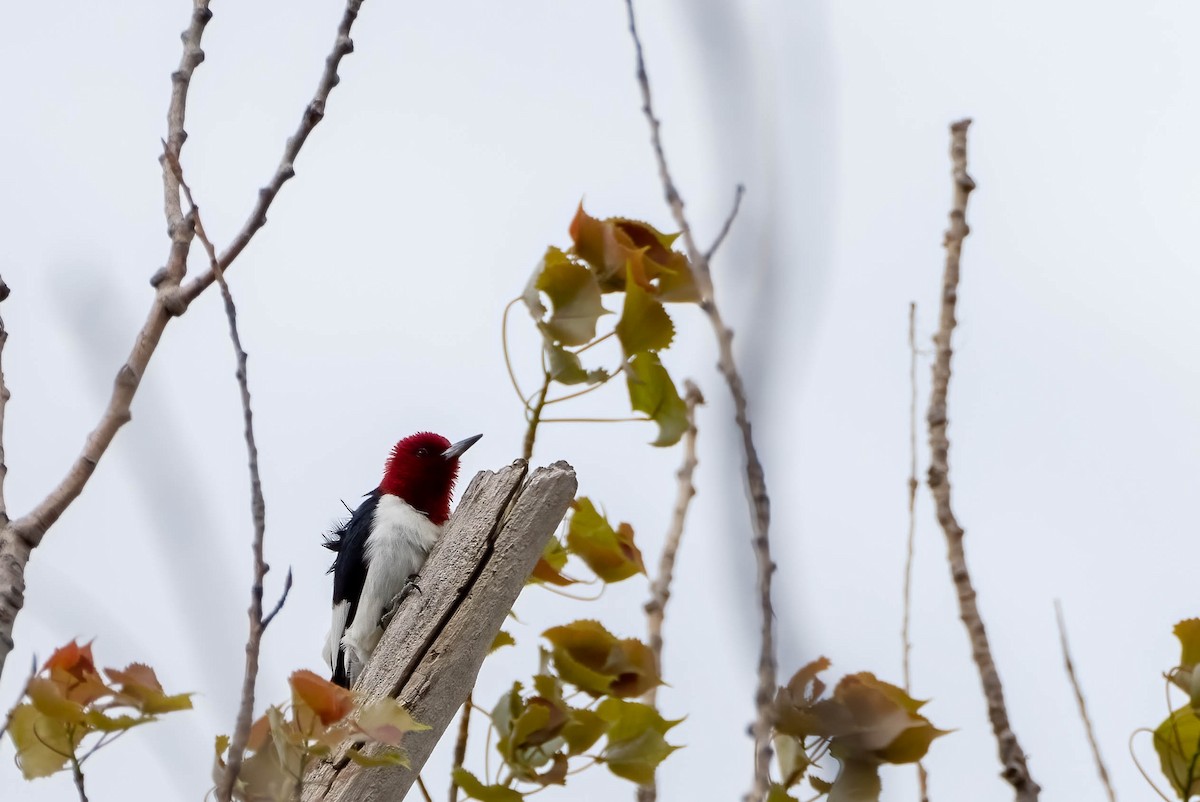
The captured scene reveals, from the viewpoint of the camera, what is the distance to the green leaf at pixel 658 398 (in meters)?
2.07

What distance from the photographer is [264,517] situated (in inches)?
55.6

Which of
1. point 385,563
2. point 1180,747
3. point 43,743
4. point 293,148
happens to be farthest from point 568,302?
point 385,563

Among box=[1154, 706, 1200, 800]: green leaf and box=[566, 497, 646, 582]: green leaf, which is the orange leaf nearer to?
box=[566, 497, 646, 582]: green leaf

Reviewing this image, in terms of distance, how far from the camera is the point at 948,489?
2.48m

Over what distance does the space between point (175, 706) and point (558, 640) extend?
632 millimetres

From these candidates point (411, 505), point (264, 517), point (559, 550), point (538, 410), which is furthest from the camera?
point (411, 505)

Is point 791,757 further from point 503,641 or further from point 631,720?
point 503,641

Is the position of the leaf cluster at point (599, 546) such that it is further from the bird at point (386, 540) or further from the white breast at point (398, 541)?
the white breast at point (398, 541)

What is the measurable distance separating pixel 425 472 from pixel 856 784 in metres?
2.68

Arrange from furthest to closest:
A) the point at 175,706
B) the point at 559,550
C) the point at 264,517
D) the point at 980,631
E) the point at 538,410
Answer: the point at 559,550, the point at 980,631, the point at 538,410, the point at 175,706, the point at 264,517

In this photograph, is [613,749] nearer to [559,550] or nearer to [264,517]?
[559,550]

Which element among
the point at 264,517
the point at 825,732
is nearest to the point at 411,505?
the point at 825,732

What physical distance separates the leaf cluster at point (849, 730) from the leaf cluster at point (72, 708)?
933mm

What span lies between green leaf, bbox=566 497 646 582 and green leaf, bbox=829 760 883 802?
622 millimetres
